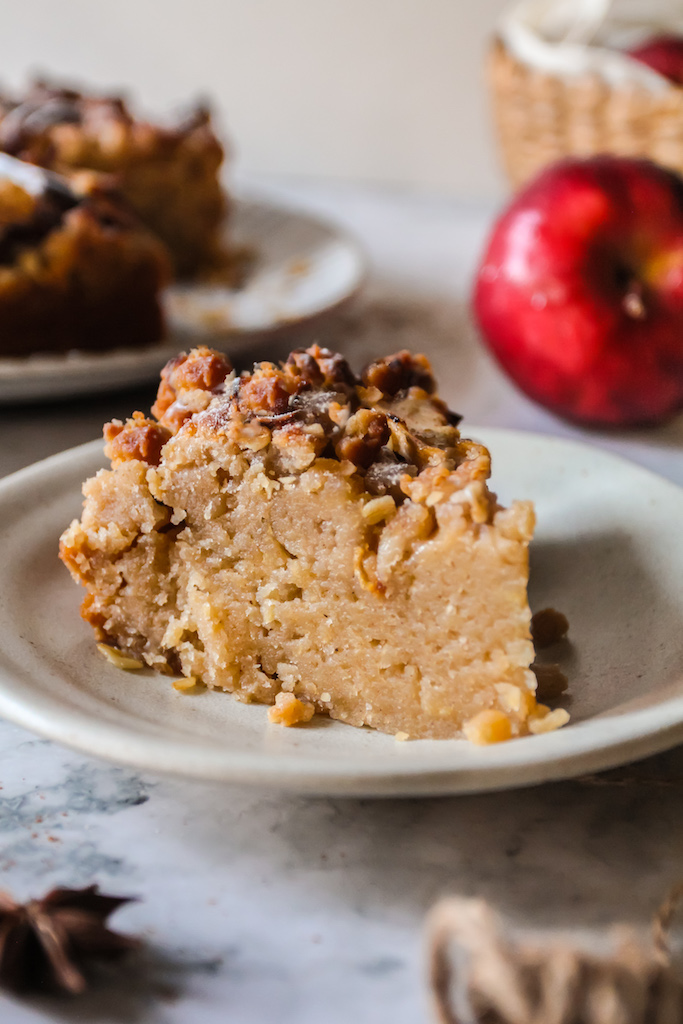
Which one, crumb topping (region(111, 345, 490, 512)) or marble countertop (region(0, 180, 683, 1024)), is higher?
crumb topping (region(111, 345, 490, 512))

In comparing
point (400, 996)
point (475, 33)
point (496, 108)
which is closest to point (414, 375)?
point (400, 996)

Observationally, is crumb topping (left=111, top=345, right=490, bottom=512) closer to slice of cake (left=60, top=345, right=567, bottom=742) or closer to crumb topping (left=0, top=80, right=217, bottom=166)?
slice of cake (left=60, top=345, right=567, bottom=742)

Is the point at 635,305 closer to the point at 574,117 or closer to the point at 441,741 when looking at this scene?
the point at 574,117

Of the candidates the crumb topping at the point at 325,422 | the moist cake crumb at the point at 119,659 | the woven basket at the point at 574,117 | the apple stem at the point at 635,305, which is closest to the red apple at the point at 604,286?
the apple stem at the point at 635,305

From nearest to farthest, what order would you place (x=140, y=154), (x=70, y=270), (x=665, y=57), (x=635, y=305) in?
(x=635, y=305)
(x=70, y=270)
(x=665, y=57)
(x=140, y=154)

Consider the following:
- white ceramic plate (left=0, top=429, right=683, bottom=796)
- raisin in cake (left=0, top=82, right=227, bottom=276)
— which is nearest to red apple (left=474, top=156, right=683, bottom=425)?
white ceramic plate (left=0, top=429, right=683, bottom=796)

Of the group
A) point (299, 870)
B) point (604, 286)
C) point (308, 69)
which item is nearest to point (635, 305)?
point (604, 286)
